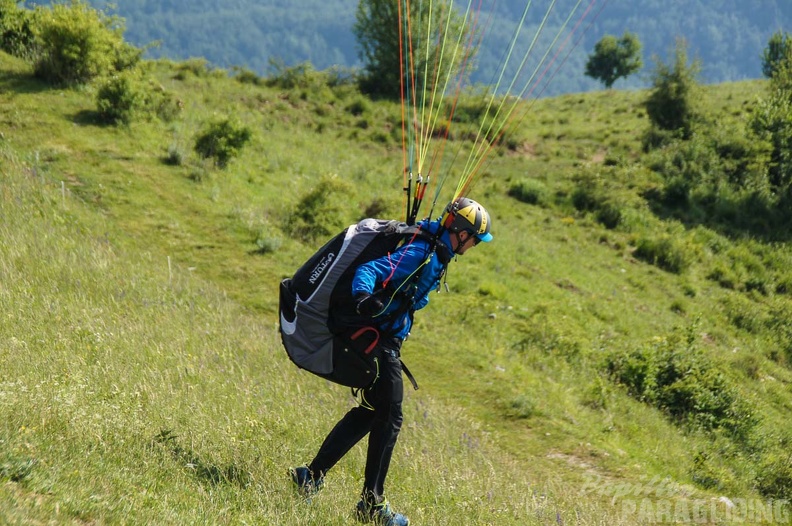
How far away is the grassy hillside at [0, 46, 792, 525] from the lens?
Answer: 488cm

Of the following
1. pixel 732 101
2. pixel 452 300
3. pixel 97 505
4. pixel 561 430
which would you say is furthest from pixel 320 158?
pixel 732 101

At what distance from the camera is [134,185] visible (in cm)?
1493

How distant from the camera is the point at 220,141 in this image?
1747 cm

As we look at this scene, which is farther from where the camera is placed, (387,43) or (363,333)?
(387,43)

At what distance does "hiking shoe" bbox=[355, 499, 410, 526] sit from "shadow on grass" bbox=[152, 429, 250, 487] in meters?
0.86

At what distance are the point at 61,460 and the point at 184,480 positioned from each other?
85 centimetres

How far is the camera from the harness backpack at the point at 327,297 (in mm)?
4945

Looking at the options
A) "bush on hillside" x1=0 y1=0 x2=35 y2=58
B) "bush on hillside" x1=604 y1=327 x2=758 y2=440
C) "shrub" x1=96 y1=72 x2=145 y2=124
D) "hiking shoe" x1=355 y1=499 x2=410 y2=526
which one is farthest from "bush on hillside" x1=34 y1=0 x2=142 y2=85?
"hiking shoe" x1=355 y1=499 x2=410 y2=526

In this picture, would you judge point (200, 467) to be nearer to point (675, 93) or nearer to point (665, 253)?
point (665, 253)

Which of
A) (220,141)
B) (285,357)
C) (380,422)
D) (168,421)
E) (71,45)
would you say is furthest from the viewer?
(71,45)

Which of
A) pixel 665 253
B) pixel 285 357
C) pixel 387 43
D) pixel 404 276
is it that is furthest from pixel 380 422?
pixel 387 43

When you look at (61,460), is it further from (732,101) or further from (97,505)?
(732,101)

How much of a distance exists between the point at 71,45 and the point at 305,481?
17437 mm

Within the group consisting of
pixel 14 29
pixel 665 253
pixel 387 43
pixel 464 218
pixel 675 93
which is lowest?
pixel 665 253
